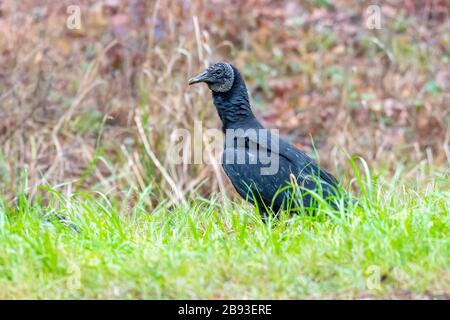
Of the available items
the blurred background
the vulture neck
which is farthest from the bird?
the blurred background

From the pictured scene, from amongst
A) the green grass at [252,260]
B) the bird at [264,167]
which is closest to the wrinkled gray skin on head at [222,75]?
the bird at [264,167]

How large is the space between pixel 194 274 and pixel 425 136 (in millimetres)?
6040

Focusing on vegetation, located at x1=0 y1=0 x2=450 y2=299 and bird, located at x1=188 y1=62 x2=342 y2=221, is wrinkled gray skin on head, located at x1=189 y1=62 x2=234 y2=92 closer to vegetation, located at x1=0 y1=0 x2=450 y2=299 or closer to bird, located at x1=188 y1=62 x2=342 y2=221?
bird, located at x1=188 y1=62 x2=342 y2=221

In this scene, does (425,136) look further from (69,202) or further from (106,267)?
(106,267)

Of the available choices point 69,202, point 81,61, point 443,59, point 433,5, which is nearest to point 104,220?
point 69,202

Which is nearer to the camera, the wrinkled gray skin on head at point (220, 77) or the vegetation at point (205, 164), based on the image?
the vegetation at point (205, 164)

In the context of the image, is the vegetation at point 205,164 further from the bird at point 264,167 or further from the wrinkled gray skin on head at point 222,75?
the wrinkled gray skin on head at point 222,75

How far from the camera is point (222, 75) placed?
227 inches

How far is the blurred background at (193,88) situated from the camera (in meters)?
7.93

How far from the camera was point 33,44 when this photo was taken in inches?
347

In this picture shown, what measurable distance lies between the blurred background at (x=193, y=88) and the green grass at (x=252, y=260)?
2.98 metres

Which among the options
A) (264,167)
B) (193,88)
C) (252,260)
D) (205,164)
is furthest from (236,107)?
(193,88)

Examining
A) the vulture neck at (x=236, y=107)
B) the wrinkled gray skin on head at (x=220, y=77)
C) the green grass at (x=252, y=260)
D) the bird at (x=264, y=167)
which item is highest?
the wrinkled gray skin on head at (x=220, y=77)

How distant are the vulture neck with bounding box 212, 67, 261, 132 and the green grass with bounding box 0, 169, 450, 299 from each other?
56.1 inches
